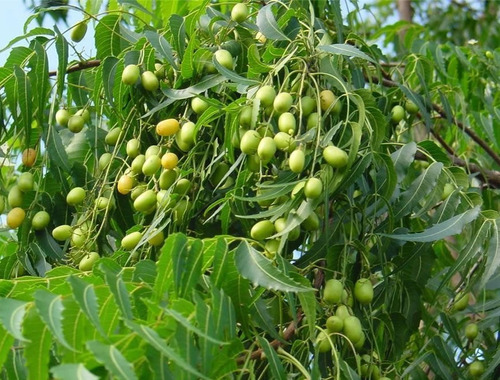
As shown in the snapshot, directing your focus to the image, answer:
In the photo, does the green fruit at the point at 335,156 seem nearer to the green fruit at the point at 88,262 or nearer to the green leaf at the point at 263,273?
the green leaf at the point at 263,273

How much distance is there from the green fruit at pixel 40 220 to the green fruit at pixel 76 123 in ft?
0.62

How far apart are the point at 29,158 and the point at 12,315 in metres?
0.72

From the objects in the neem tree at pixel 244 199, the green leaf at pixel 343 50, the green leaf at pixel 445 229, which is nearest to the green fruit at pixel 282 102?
the neem tree at pixel 244 199

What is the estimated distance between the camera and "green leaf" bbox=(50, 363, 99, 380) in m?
0.92

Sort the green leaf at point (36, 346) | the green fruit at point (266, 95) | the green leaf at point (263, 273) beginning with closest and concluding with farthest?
the green leaf at point (36, 346) < the green leaf at point (263, 273) < the green fruit at point (266, 95)

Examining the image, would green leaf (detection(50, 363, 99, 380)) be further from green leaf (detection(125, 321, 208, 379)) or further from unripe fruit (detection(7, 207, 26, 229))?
unripe fruit (detection(7, 207, 26, 229))

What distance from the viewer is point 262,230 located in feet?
4.50

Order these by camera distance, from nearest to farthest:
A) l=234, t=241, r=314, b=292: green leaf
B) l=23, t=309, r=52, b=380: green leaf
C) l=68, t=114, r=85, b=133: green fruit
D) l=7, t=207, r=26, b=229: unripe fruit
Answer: l=23, t=309, r=52, b=380: green leaf < l=234, t=241, r=314, b=292: green leaf < l=7, t=207, r=26, b=229: unripe fruit < l=68, t=114, r=85, b=133: green fruit

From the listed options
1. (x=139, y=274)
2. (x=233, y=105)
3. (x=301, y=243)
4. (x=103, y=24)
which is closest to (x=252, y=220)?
(x=301, y=243)

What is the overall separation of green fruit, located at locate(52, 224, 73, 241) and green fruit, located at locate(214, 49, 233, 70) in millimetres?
381

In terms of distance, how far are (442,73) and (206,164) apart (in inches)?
35.7

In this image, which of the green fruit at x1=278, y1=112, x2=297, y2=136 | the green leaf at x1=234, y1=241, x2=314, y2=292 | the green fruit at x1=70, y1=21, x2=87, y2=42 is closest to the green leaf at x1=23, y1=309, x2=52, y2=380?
the green leaf at x1=234, y1=241, x2=314, y2=292

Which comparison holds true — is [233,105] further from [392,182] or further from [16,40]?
[16,40]

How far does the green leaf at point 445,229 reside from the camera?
1445 mm
